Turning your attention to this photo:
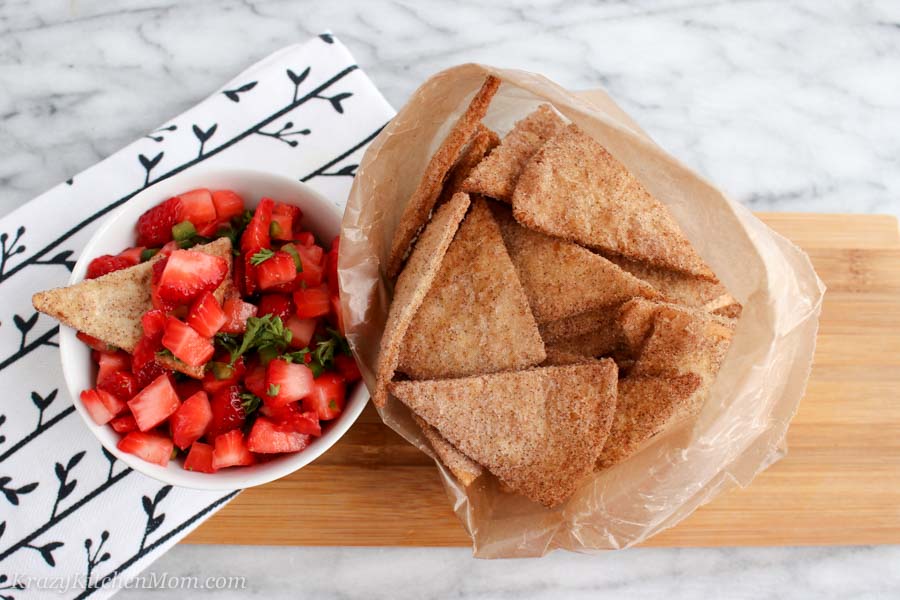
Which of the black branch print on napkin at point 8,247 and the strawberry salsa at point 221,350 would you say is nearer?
the strawberry salsa at point 221,350

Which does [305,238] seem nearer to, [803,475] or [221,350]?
[221,350]

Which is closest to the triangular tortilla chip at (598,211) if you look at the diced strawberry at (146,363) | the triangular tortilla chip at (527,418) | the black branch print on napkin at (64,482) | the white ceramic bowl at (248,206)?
the triangular tortilla chip at (527,418)

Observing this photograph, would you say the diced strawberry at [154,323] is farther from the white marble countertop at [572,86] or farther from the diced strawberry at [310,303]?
the white marble countertop at [572,86]

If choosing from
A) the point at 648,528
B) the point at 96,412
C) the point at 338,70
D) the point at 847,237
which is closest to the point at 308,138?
the point at 338,70

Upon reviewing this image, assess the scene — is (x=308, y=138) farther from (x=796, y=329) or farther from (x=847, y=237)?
(x=847, y=237)

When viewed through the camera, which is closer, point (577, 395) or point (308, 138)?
point (577, 395)

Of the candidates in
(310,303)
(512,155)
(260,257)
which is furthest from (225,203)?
(512,155)
